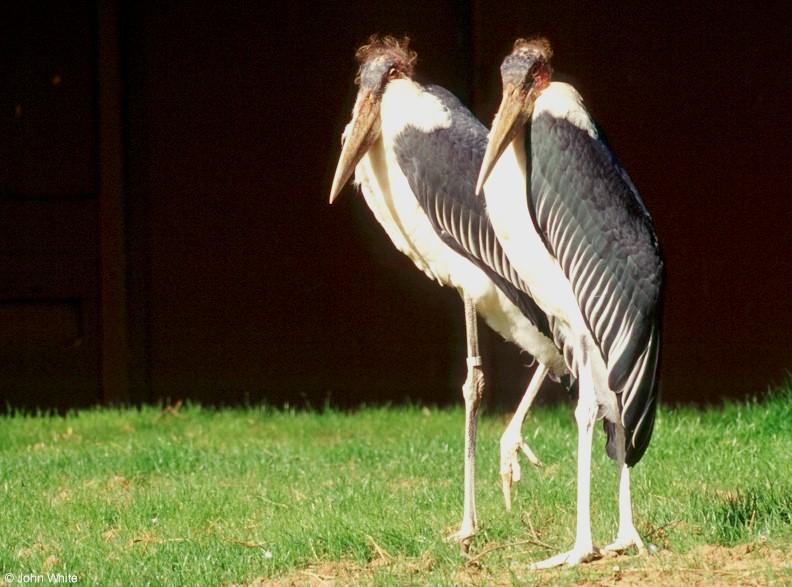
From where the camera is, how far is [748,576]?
3.95m

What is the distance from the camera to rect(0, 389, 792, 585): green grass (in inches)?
172

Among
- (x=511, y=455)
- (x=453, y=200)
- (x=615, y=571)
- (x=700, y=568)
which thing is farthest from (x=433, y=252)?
(x=700, y=568)

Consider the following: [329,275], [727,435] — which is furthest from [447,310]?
[727,435]

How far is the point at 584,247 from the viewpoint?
174 inches

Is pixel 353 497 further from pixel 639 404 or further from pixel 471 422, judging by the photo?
pixel 639 404

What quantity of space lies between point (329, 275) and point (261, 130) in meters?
0.79

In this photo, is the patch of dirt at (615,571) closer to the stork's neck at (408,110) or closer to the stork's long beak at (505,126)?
the stork's long beak at (505,126)

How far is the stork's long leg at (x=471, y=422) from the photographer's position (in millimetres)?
4703

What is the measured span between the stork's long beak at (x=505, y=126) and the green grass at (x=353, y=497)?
1.07m

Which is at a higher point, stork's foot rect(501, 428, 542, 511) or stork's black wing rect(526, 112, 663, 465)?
stork's black wing rect(526, 112, 663, 465)

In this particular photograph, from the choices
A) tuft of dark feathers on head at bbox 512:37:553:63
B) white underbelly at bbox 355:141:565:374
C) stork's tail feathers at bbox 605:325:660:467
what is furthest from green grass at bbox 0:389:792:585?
tuft of dark feathers on head at bbox 512:37:553:63

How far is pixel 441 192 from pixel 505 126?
51cm

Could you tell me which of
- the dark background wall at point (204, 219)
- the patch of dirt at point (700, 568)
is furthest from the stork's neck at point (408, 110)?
the dark background wall at point (204, 219)

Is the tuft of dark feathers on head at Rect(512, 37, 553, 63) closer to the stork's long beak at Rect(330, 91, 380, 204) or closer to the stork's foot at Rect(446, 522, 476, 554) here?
the stork's long beak at Rect(330, 91, 380, 204)
